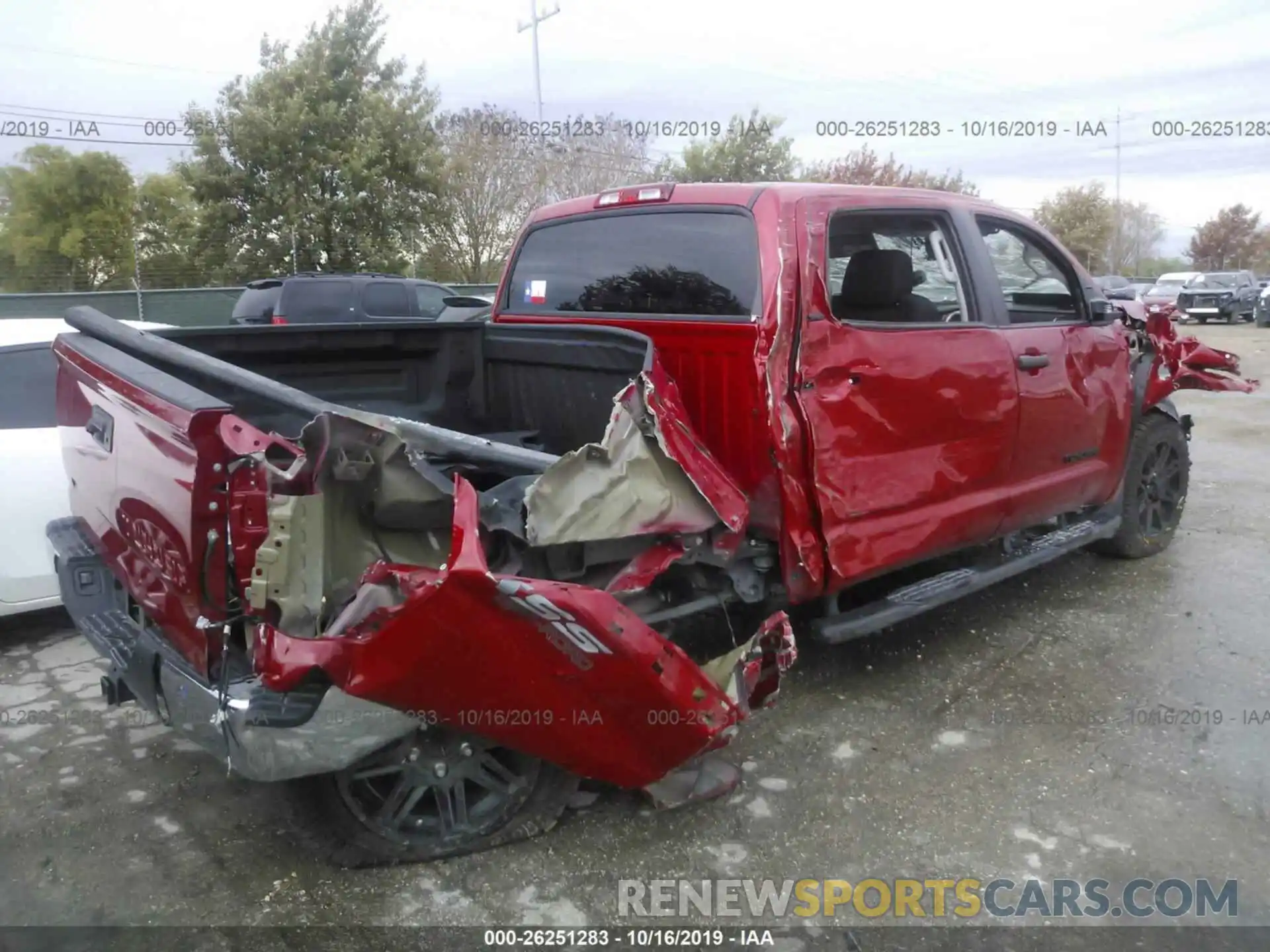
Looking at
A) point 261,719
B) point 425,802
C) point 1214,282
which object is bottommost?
point 425,802

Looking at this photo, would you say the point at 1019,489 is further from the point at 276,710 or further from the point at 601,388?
the point at 276,710

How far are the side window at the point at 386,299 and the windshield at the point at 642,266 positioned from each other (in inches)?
243

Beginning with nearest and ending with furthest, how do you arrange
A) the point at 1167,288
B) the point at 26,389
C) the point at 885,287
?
the point at 885,287 → the point at 26,389 → the point at 1167,288

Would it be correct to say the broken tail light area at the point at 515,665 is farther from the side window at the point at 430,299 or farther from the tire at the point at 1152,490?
the side window at the point at 430,299

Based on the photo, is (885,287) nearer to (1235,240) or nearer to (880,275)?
(880,275)

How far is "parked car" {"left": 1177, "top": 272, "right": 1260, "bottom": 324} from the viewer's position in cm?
2836

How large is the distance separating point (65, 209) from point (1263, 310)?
3094 cm

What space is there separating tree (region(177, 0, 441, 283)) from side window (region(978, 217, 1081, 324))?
52.9 ft

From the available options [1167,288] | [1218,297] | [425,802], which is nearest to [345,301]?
[425,802]

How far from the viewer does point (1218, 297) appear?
92.9 ft

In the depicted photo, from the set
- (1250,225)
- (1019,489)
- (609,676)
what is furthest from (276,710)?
(1250,225)

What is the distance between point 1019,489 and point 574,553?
97.1 inches

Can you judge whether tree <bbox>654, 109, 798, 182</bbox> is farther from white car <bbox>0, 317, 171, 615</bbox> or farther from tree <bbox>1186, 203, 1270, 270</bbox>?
tree <bbox>1186, 203, 1270, 270</bbox>

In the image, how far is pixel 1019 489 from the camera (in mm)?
4453
